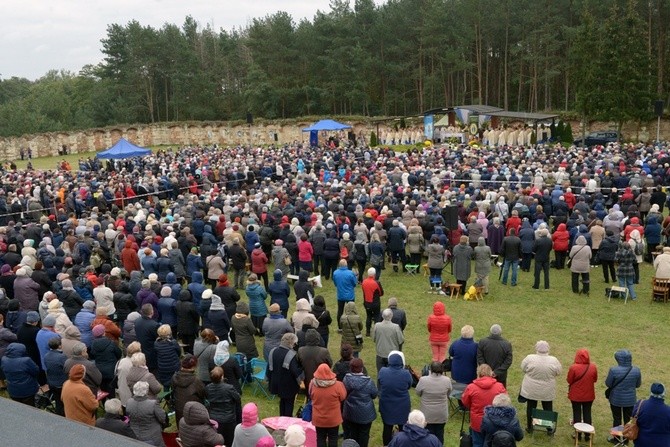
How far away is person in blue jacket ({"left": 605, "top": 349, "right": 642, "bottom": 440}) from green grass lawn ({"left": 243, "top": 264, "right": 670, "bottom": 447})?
57cm

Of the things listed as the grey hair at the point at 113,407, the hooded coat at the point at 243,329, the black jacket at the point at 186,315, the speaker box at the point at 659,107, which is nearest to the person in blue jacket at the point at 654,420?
the hooded coat at the point at 243,329

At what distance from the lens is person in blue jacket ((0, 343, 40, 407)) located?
870 cm

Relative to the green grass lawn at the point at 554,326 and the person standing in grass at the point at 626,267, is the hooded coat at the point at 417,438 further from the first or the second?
the person standing in grass at the point at 626,267

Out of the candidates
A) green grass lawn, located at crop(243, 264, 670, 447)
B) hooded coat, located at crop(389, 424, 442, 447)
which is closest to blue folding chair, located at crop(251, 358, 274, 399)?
green grass lawn, located at crop(243, 264, 670, 447)

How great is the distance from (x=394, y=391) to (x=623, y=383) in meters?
2.82

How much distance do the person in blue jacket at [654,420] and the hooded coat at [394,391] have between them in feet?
8.35

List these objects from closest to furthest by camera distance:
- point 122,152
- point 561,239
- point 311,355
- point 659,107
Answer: point 311,355 → point 561,239 → point 122,152 → point 659,107

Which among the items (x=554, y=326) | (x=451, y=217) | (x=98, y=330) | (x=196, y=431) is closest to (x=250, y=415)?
Answer: (x=196, y=431)

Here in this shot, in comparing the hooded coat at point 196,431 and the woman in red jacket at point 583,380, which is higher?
the hooded coat at point 196,431

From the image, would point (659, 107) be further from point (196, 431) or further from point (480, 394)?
point (196, 431)

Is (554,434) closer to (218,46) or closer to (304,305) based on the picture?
(304,305)

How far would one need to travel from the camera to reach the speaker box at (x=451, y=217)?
16203mm

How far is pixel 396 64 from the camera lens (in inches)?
2218

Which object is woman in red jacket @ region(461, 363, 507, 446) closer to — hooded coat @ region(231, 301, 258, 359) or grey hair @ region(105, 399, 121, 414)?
hooded coat @ region(231, 301, 258, 359)
